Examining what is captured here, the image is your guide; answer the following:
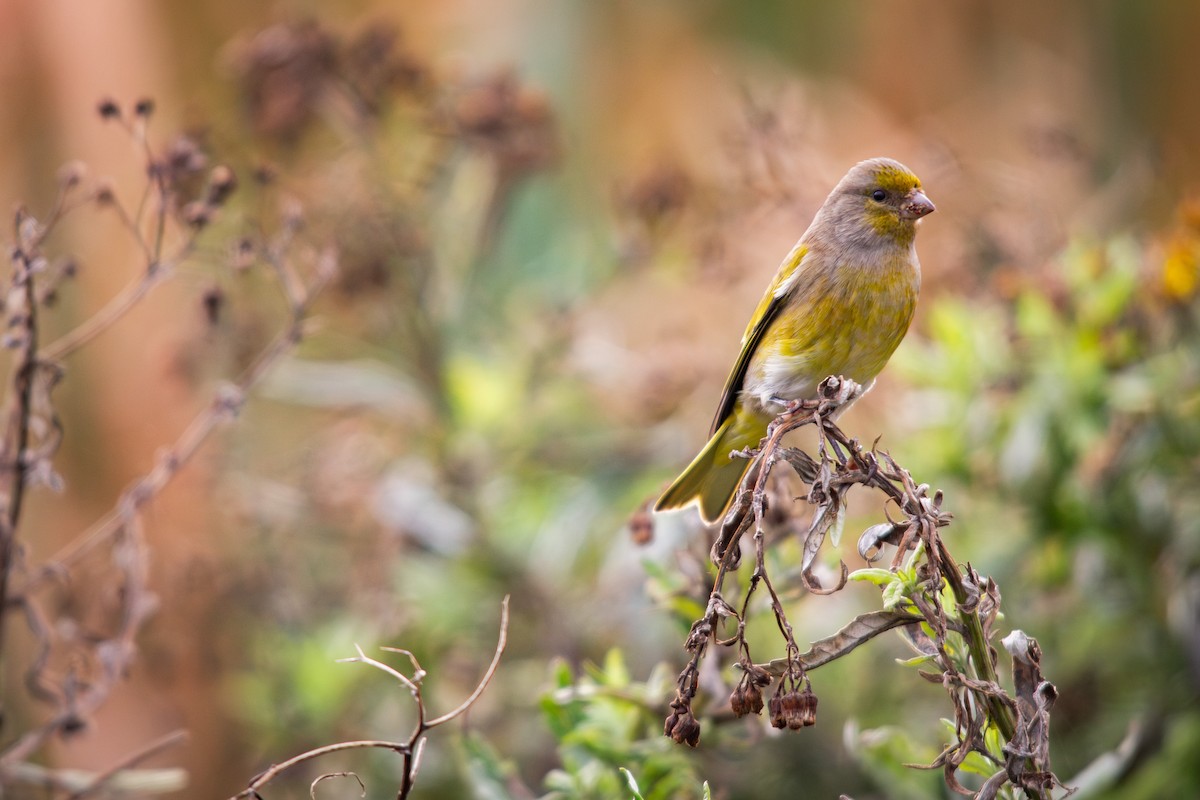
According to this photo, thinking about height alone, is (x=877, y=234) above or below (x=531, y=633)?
above

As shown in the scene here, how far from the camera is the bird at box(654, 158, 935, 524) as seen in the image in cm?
187

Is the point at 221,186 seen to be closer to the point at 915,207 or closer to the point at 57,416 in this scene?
the point at 57,416

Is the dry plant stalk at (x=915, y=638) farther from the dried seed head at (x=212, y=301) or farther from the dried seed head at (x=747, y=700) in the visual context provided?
the dried seed head at (x=212, y=301)

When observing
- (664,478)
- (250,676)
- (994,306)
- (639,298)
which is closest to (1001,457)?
(994,306)

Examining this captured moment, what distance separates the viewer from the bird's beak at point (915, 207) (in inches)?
75.3

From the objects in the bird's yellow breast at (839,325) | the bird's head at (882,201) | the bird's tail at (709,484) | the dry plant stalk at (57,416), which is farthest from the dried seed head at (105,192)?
the bird's head at (882,201)

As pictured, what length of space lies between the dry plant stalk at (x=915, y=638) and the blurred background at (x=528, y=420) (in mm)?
599

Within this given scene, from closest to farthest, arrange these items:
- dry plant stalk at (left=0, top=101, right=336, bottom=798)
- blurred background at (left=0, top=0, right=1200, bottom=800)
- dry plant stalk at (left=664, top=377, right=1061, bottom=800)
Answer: dry plant stalk at (left=664, top=377, right=1061, bottom=800) < dry plant stalk at (left=0, top=101, right=336, bottom=798) < blurred background at (left=0, top=0, right=1200, bottom=800)

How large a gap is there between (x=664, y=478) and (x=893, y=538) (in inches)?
73.5

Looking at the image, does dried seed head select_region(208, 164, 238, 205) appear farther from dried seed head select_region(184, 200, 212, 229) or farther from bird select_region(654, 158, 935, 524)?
bird select_region(654, 158, 935, 524)

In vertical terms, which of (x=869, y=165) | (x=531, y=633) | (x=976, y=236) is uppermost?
(x=869, y=165)

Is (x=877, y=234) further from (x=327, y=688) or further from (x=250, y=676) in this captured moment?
(x=250, y=676)

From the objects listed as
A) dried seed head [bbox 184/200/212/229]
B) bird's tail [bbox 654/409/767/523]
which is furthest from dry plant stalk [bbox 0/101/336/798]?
bird's tail [bbox 654/409/767/523]

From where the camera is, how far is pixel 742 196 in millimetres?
3111
